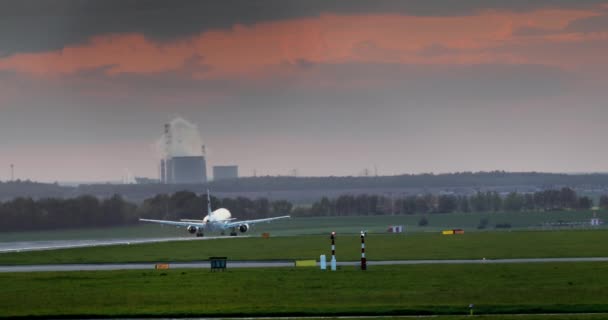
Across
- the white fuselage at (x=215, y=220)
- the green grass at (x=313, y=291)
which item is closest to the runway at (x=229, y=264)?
the green grass at (x=313, y=291)

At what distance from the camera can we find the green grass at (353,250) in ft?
240

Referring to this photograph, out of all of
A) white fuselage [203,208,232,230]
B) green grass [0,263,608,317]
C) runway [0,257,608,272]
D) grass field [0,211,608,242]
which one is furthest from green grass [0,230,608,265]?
grass field [0,211,608,242]

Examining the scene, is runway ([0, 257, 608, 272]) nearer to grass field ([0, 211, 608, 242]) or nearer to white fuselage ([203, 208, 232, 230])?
white fuselage ([203, 208, 232, 230])

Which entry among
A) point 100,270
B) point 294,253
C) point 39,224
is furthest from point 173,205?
point 100,270

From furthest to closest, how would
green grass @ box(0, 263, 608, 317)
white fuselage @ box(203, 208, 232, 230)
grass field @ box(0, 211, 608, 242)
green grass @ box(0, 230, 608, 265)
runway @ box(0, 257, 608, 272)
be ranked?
grass field @ box(0, 211, 608, 242), white fuselage @ box(203, 208, 232, 230), green grass @ box(0, 230, 608, 265), runway @ box(0, 257, 608, 272), green grass @ box(0, 263, 608, 317)

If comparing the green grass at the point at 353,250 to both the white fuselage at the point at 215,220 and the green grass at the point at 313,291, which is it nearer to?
the green grass at the point at 313,291

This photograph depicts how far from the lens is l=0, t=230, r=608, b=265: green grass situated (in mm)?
73119

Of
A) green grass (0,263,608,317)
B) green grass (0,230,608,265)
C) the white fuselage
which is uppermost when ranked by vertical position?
the white fuselage

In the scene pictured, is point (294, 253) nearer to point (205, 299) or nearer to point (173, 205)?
point (205, 299)

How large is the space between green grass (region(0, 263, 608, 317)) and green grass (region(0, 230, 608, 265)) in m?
15.1

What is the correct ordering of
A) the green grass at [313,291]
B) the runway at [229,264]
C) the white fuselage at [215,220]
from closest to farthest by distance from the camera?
the green grass at [313,291]
the runway at [229,264]
the white fuselage at [215,220]

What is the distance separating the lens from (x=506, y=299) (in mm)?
40625

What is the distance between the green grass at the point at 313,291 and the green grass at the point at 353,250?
49.7 feet

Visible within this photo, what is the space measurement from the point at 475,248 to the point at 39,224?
9802 cm
